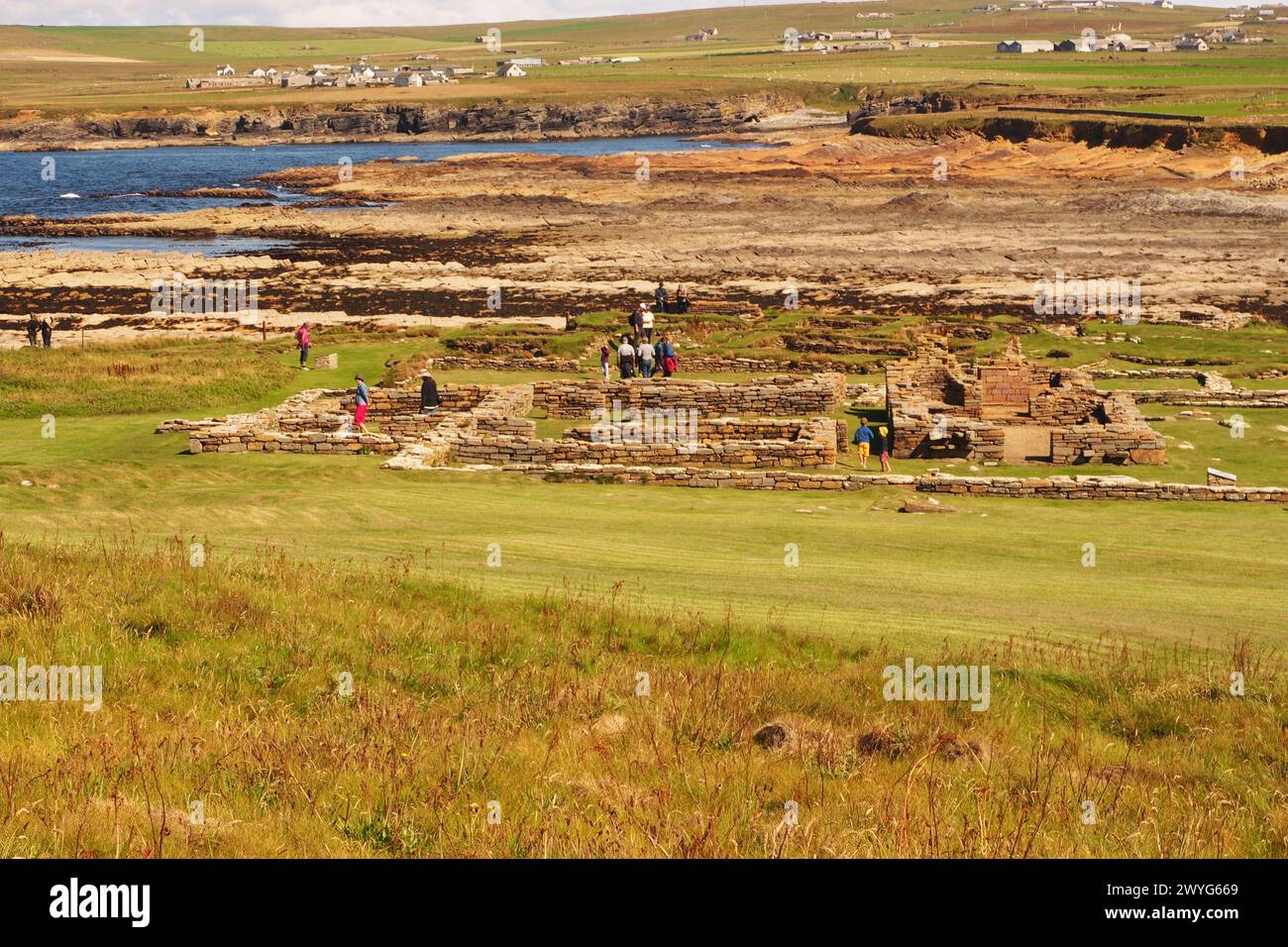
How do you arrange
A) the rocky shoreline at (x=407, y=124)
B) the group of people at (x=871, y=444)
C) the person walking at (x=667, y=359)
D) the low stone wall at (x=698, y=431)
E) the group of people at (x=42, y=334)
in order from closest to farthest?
the group of people at (x=871, y=444) → the low stone wall at (x=698, y=431) → the person walking at (x=667, y=359) → the group of people at (x=42, y=334) → the rocky shoreline at (x=407, y=124)

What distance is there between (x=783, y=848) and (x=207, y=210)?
91.6 metres

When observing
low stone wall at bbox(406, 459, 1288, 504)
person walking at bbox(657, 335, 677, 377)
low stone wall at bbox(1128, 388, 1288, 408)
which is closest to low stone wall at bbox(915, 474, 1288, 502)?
low stone wall at bbox(406, 459, 1288, 504)

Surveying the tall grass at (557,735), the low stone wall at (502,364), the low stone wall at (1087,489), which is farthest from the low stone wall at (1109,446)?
the low stone wall at (502,364)

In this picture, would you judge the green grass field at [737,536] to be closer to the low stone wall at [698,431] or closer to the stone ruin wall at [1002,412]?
the stone ruin wall at [1002,412]

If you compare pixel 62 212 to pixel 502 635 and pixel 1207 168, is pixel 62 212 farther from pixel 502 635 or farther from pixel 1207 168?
pixel 502 635

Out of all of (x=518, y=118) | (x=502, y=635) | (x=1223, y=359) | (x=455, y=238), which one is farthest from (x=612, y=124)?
(x=502, y=635)

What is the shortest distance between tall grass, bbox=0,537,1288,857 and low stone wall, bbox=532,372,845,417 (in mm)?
16594

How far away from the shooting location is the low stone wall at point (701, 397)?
3044 cm

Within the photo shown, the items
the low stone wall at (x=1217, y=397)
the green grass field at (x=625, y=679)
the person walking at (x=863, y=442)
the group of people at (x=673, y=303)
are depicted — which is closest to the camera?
the green grass field at (x=625, y=679)

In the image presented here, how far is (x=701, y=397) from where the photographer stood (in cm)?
3070

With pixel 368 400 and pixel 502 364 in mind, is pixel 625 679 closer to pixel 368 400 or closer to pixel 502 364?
pixel 368 400

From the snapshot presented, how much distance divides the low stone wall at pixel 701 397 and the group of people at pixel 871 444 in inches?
142

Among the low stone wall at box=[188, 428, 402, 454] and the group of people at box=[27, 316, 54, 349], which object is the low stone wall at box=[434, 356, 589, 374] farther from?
the group of people at box=[27, 316, 54, 349]

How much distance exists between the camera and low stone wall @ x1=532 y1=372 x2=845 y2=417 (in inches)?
1198
